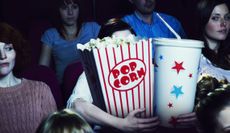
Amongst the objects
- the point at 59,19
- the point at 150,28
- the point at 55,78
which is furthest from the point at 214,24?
the point at 59,19

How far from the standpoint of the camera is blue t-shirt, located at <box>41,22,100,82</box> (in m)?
2.55

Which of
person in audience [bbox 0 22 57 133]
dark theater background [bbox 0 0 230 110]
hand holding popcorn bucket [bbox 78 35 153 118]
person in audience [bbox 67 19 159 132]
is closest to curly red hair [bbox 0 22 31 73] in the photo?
person in audience [bbox 0 22 57 133]

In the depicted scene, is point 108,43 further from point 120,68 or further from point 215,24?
point 215,24

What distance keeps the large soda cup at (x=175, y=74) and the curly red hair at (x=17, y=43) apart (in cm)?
82

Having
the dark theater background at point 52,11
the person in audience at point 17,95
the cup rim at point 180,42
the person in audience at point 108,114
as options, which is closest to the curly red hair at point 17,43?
the person in audience at point 17,95

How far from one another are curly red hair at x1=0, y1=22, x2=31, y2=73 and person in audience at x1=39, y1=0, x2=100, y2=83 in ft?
2.69

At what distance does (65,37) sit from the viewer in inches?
102

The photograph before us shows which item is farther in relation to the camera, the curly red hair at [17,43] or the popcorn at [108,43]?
the curly red hair at [17,43]

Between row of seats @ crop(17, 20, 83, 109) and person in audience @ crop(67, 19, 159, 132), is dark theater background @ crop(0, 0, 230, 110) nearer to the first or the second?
row of seats @ crop(17, 20, 83, 109)

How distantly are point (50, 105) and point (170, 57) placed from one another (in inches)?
32.4

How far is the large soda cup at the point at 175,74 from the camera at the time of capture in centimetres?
95

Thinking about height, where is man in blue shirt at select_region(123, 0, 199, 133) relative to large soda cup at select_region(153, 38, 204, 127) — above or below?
below

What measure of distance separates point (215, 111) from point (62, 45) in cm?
177

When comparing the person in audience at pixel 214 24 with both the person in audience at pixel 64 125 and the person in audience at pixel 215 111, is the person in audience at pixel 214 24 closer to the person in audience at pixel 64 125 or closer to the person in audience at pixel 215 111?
the person in audience at pixel 215 111
